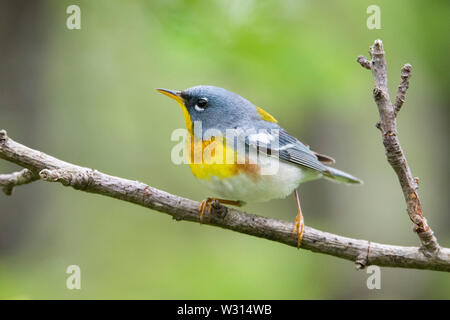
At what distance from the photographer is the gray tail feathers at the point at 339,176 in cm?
536

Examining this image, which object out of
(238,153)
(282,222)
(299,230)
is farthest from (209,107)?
(299,230)

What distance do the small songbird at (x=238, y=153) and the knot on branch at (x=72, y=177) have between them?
948 mm

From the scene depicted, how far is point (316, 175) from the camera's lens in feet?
17.3

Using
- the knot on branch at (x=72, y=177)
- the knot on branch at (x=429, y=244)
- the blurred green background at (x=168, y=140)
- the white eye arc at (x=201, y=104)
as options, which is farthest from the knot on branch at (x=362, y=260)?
the blurred green background at (x=168, y=140)

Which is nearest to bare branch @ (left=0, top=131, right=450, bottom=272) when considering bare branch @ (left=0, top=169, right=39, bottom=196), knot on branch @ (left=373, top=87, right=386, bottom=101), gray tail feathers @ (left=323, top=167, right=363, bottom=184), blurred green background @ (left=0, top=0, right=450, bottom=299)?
bare branch @ (left=0, top=169, right=39, bottom=196)

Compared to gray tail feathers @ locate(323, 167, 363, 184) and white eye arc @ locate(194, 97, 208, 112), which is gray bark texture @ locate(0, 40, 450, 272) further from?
gray tail feathers @ locate(323, 167, 363, 184)

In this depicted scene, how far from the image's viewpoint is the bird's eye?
467 cm

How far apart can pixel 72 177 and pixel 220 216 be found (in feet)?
4.11

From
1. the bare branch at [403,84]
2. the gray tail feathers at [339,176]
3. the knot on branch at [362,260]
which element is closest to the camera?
the bare branch at [403,84]

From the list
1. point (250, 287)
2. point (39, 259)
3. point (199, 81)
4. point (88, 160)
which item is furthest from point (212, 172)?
point (88, 160)

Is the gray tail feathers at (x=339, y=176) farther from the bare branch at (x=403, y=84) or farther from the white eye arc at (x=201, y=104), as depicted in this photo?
the bare branch at (x=403, y=84)

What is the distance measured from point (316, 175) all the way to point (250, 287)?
6.12 ft

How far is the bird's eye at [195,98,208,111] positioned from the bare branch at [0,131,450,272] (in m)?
1.17
